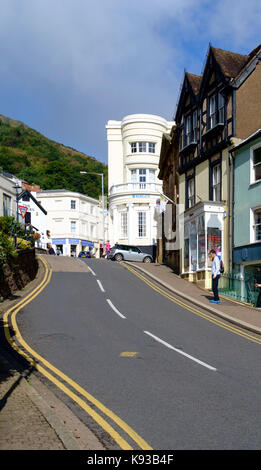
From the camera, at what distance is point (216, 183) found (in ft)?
83.0

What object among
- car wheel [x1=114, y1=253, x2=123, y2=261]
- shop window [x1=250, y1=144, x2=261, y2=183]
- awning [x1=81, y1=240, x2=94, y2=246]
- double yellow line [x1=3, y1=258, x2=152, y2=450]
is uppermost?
shop window [x1=250, y1=144, x2=261, y2=183]

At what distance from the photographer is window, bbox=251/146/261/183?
21.5 meters

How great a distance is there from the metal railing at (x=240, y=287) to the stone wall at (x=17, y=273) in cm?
946

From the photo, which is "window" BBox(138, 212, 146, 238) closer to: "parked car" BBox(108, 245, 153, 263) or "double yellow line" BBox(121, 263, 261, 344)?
"parked car" BBox(108, 245, 153, 263)

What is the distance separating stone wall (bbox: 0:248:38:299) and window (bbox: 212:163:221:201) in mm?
10363

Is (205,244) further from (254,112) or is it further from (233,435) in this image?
(233,435)

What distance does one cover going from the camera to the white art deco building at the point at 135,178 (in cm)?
4925

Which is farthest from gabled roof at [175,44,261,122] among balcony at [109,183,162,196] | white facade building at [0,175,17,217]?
balcony at [109,183,162,196]

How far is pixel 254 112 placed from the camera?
24.2 metres

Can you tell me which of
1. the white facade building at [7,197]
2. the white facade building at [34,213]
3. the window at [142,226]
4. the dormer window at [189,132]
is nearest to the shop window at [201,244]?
the dormer window at [189,132]

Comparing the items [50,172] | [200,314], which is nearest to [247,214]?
[200,314]
